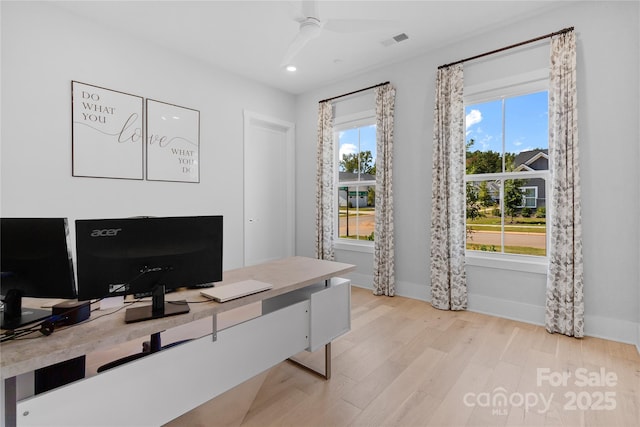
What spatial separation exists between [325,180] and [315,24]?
101 inches

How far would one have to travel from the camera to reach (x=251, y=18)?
3.04m

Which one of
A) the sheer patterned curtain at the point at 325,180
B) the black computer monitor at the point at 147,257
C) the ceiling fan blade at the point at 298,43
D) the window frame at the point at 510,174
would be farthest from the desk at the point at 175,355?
the sheer patterned curtain at the point at 325,180

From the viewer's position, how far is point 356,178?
4625mm

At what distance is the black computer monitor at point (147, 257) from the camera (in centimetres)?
120

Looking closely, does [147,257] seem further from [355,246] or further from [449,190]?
[355,246]

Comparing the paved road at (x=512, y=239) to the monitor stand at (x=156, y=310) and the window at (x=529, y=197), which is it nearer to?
the window at (x=529, y=197)

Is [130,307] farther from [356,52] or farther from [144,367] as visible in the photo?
[356,52]

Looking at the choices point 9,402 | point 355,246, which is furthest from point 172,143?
point 9,402

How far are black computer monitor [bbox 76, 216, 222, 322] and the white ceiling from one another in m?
1.90

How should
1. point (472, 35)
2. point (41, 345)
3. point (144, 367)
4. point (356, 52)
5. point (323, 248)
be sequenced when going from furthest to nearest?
1. point (323, 248)
2. point (356, 52)
3. point (472, 35)
4. point (144, 367)
5. point (41, 345)

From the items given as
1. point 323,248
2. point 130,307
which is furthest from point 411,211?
point 130,307

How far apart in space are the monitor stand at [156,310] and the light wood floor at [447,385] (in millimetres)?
829

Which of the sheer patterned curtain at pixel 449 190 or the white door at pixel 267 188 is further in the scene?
the white door at pixel 267 188

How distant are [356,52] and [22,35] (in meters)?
3.24
